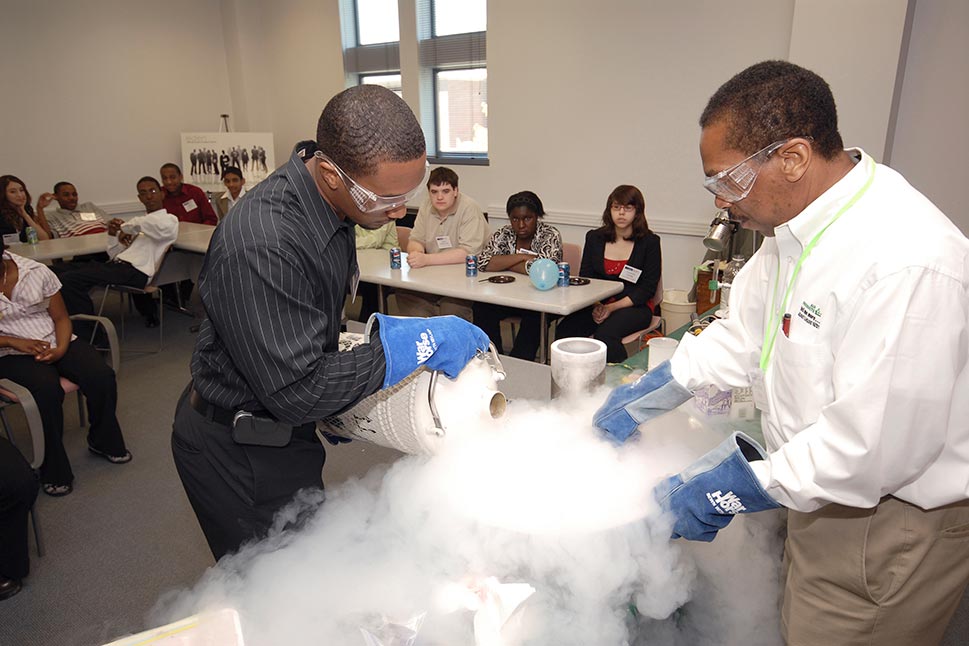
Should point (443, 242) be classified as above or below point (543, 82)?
below

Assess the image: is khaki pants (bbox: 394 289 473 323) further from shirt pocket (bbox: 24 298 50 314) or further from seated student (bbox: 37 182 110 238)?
seated student (bbox: 37 182 110 238)

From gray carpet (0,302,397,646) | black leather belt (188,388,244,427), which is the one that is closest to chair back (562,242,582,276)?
gray carpet (0,302,397,646)

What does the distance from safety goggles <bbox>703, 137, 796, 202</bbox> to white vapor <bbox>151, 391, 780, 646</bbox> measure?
1.92 ft

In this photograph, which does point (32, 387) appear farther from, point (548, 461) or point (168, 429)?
point (548, 461)

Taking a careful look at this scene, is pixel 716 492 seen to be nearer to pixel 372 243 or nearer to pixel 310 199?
pixel 310 199

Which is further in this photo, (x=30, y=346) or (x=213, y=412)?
(x=30, y=346)

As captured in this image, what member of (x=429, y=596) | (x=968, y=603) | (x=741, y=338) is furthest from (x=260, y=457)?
(x=968, y=603)

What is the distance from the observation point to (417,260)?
441 centimetres

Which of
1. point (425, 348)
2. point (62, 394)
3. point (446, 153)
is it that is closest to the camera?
point (425, 348)

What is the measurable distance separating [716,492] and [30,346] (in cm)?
337

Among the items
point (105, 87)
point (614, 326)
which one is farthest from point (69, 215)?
point (614, 326)

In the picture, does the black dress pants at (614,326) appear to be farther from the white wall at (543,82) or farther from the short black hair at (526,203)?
the white wall at (543,82)

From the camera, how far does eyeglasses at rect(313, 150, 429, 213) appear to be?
1250 mm

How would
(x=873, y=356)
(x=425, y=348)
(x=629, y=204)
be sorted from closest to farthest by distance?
1. (x=873, y=356)
2. (x=425, y=348)
3. (x=629, y=204)
